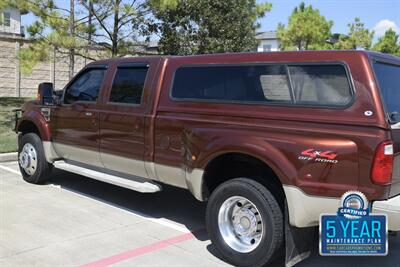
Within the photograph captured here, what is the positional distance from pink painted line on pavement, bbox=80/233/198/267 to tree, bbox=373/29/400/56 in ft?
113

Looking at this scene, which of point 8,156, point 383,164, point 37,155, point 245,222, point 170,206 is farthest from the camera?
point 8,156

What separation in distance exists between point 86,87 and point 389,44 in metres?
34.5

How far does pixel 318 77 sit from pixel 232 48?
50.5 feet

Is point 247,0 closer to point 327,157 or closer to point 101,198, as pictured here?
point 101,198

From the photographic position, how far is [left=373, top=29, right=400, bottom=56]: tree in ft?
120

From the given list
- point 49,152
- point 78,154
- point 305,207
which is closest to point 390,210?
point 305,207

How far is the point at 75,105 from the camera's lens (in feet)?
21.5

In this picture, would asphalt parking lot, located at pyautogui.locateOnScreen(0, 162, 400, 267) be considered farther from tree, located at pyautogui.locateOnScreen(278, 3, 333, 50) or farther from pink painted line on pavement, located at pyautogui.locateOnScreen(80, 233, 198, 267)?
tree, located at pyautogui.locateOnScreen(278, 3, 333, 50)

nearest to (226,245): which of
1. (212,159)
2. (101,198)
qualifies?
(212,159)

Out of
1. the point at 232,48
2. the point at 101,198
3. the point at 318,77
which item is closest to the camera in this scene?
the point at 318,77

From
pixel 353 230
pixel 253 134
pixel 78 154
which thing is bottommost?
pixel 353 230

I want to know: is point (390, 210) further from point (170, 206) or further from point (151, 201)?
point (151, 201)

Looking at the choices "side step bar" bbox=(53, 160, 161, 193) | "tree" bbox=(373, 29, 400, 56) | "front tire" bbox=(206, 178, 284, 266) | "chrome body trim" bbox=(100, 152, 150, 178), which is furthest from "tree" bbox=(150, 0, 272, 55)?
"tree" bbox=(373, 29, 400, 56)

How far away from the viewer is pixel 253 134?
14.1 feet
